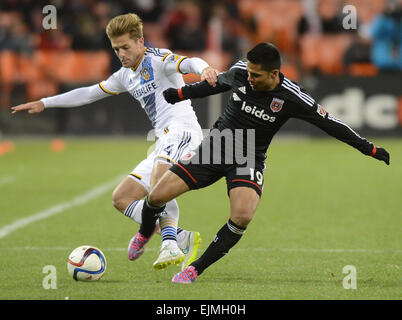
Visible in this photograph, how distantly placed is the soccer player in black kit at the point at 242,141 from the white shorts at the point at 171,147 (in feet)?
1.67

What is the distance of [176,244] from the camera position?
6.86 meters

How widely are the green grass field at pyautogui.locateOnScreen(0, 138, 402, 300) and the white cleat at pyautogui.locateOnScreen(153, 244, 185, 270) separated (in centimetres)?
10

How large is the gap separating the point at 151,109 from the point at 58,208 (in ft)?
10.8

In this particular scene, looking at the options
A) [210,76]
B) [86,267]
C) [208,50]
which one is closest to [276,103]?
[210,76]

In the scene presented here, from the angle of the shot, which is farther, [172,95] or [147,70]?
[147,70]

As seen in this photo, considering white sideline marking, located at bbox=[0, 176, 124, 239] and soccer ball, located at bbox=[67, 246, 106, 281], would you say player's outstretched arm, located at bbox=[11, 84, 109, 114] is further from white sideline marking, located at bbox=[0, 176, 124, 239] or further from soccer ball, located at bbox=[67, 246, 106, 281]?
white sideline marking, located at bbox=[0, 176, 124, 239]

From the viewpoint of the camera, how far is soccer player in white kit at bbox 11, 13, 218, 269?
7.03 metres

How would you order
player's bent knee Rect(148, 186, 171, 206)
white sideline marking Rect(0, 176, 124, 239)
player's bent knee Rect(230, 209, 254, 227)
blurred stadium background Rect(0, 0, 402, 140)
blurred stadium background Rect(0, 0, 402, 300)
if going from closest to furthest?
player's bent knee Rect(230, 209, 254, 227) → player's bent knee Rect(148, 186, 171, 206) → blurred stadium background Rect(0, 0, 402, 300) → white sideline marking Rect(0, 176, 124, 239) → blurred stadium background Rect(0, 0, 402, 140)

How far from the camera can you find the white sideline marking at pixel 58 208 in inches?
353

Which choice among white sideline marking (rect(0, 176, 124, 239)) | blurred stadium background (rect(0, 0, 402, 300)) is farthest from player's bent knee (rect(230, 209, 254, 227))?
white sideline marking (rect(0, 176, 124, 239))

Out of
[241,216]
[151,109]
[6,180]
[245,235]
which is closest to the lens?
[241,216]

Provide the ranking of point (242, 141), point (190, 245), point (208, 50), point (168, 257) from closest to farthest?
point (242, 141) < point (168, 257) < point (190, 245) < point (208, 50)

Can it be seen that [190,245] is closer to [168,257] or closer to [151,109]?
[168,257]

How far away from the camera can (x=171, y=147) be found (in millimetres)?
7090
